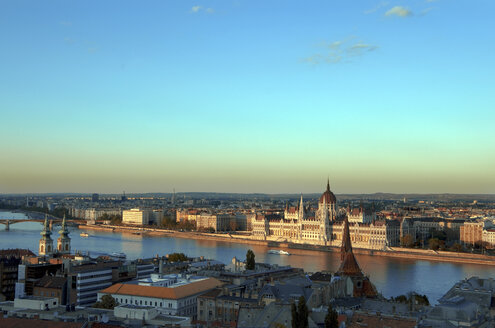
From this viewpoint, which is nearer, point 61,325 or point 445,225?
point 61,325

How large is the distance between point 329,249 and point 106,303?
87.4 feet

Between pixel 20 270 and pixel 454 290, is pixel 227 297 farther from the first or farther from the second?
pixel 20 270

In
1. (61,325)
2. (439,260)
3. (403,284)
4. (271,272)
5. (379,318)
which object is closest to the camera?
(61,325)

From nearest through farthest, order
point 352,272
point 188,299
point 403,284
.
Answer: point 188,299 → point 352,272 → point 403,284

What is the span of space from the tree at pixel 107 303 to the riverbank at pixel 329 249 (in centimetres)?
2247

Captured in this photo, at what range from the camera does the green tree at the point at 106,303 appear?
12977mm

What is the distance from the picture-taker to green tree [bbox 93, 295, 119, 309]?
13.0m

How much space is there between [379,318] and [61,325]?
15.6ft

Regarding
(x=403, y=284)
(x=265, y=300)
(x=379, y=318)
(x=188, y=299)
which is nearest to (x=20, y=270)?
(x=188, y=299)

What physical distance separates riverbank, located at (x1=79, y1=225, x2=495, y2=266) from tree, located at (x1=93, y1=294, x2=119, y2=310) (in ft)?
73.7

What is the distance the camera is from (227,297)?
12.8m

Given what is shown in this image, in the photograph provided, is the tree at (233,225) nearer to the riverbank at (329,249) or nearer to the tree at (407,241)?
the riverbank at (329,249)

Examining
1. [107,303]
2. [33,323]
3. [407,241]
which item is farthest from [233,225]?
[33,323]

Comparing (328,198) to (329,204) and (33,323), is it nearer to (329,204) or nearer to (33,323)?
(329,204)
